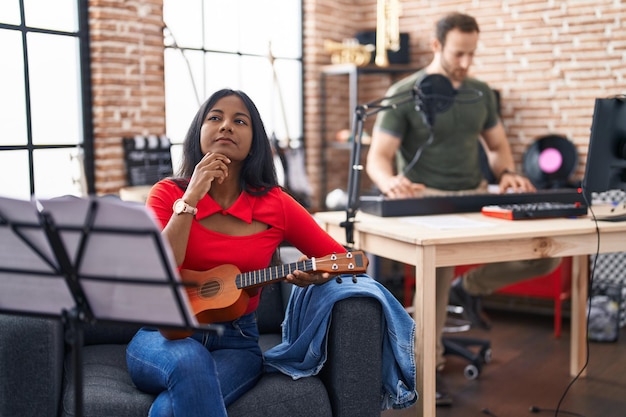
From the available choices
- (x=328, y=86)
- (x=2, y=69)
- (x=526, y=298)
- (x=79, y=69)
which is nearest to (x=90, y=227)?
(x=2, y=69)

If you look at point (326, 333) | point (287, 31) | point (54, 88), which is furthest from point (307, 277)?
point (287, 31)

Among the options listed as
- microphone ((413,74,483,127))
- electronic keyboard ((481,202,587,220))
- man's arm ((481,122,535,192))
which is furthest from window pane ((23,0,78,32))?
electronic keyboard ((481,202,587,220))

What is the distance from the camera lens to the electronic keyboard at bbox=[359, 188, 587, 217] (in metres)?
2.85

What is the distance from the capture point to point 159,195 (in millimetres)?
2098

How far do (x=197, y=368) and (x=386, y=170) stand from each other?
5.38ft

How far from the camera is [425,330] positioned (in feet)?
7.85

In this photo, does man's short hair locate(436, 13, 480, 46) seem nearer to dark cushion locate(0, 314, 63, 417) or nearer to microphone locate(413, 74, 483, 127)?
microphone locate(413, 74, 483, 127)

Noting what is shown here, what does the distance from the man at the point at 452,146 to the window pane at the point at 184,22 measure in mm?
1674

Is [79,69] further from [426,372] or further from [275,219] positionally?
[426,372]

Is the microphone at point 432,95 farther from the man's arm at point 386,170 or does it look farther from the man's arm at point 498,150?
the man's arm at point 498,150

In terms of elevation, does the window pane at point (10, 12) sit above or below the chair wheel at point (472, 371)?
above

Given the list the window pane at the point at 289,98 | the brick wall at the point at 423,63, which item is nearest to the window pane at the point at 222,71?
the window pane at the point at 289,98

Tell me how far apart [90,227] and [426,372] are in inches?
55.5

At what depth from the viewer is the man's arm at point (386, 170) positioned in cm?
295
